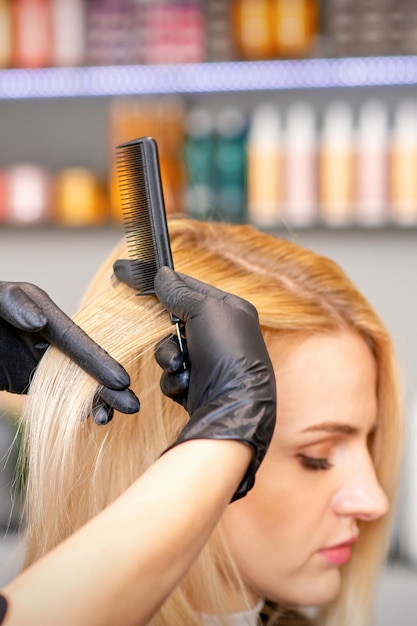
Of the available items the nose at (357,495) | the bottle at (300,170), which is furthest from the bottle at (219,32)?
the nose at (357,495)

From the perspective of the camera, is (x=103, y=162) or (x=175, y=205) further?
(x=103, y=162)

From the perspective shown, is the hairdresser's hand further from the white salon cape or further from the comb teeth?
the white salon cape

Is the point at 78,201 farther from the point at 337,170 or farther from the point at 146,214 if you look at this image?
the point at 146,214

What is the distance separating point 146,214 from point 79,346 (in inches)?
6.1

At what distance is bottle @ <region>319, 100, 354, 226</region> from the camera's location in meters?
2.14

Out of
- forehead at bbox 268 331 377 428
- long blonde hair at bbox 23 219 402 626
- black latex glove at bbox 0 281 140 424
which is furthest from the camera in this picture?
forehead at bbox 268 331 377 428

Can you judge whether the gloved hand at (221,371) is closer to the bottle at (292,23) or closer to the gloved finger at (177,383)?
the gloved finger at (177,383)

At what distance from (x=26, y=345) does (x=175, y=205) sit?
4.50 feet

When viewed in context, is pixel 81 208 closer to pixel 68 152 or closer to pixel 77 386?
pixel 68 152

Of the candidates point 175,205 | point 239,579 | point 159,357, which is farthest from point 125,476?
point 175,205

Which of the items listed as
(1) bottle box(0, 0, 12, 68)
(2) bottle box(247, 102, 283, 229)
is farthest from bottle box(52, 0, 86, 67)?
(2) bottle box(247, 102, 283, 229)

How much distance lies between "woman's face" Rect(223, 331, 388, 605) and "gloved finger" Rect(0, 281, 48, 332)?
37 centimetres

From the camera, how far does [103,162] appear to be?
2.44 meters

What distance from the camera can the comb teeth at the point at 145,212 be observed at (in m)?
0.81
